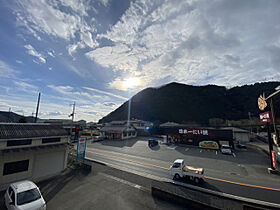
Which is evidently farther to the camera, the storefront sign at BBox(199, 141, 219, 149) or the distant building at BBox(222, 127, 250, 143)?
the distant building at BBox(222, 127, 250, 143)

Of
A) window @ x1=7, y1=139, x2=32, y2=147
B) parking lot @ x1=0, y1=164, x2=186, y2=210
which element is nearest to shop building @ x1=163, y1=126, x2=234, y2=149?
parking lot @ x1=0, y1=164, x2=186, y2=210

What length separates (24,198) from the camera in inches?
316

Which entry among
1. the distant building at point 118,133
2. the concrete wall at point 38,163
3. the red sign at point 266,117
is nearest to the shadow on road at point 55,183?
the concrete wall at point 38,163

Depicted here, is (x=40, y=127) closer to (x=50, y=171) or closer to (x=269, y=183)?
(x=50, y=171)

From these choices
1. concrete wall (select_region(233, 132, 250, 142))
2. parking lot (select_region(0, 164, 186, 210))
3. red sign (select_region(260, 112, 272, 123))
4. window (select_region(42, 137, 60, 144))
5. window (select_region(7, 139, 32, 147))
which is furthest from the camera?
concrete wall (select_region(233, 132, 250, 142))

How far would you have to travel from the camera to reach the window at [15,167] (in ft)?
37.1

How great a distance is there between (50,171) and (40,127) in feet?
17.6

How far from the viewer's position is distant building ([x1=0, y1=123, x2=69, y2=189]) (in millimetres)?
11367

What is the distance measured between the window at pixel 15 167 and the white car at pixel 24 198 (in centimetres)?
379

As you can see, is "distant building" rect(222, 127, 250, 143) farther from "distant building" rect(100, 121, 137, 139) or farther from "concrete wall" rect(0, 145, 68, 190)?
"concrete wall" rect(0, 145, 68, 190)

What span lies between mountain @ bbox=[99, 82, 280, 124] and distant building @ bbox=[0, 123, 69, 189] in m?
109

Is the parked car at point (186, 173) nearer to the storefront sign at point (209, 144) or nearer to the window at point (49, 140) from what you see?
the window at point (49, 140)

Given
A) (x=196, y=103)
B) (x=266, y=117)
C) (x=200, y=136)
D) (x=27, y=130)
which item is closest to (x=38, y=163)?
(x=27, y=130)

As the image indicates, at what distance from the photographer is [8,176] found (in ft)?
37.3
